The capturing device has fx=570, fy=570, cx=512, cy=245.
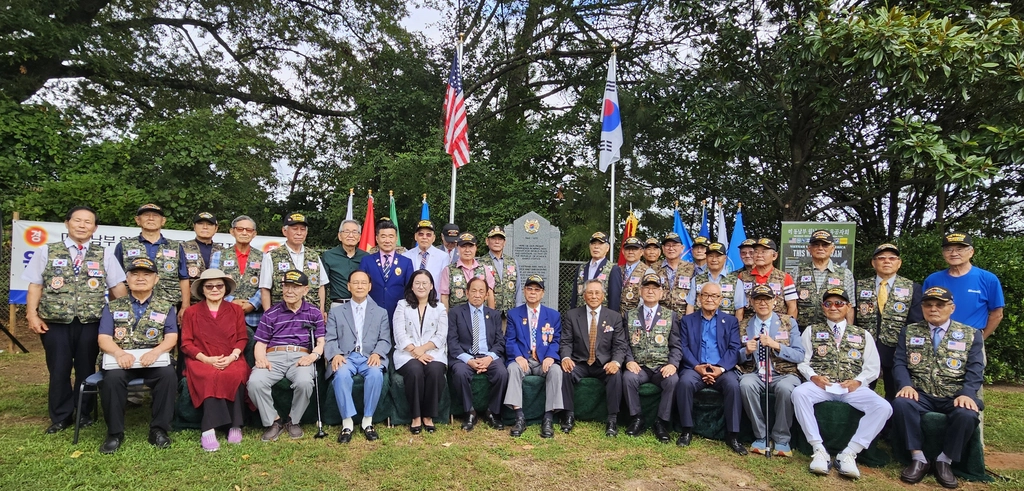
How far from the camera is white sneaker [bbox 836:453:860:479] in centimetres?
383

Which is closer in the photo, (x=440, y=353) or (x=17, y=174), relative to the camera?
(x=440, y=353)

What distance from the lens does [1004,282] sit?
632cm

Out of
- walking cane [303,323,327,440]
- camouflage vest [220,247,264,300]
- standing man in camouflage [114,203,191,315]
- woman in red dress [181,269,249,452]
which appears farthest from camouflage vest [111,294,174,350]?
walking cane [303,323,327,440]

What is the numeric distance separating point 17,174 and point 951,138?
12.4 m

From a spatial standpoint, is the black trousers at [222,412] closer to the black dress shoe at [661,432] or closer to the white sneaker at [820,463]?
the black dress shoe at [661,432]

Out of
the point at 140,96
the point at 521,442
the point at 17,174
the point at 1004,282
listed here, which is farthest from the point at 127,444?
the point at 140,96

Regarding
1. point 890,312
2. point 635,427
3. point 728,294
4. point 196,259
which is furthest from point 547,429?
point 196,259

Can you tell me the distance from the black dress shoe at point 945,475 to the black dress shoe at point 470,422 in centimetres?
332

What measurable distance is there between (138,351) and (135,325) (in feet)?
0.64

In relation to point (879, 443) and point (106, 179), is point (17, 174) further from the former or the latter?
point (879, 443)

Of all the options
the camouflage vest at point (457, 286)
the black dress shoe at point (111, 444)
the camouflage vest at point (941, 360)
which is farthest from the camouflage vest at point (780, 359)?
the black dress shoe at point (111, 444)

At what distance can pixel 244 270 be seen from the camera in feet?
16.7

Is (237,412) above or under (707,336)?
under

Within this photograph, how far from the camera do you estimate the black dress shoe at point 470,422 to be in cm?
469
